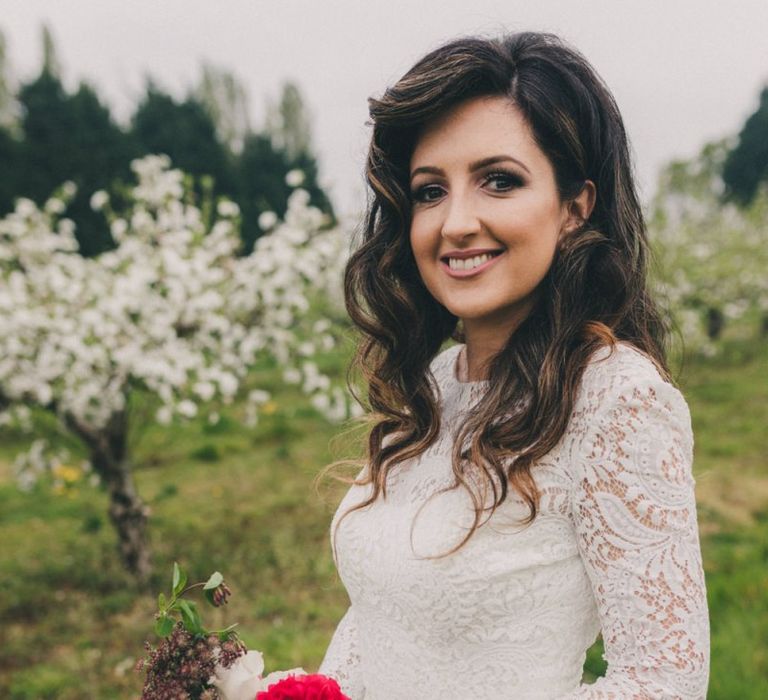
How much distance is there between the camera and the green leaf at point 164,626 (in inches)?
50.8

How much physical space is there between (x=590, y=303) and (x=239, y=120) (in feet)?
99.4

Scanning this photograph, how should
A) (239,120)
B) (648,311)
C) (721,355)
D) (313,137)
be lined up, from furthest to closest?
(313,137)
(239,120)
(721,355)
(648,311)

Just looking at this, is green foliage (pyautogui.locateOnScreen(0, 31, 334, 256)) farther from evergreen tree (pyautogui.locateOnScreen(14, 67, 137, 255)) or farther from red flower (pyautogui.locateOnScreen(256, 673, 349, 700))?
red flower (pyautogui.locateOnScreen(256, 673, 349, 700))

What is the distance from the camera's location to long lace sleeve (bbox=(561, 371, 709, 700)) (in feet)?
4.39

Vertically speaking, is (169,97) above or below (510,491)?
above

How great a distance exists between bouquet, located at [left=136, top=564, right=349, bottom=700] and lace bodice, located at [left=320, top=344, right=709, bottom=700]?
33cm

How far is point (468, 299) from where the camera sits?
1.73 meters

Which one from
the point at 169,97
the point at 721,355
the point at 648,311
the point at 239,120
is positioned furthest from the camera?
the point at 239,120

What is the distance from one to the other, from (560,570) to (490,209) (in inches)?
32.2

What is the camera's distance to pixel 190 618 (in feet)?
4.18

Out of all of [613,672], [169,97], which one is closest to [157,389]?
[613,672]

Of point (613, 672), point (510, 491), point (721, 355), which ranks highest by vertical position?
point (721, 355)

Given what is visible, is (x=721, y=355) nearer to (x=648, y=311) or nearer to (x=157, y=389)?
(x=157, y=389)

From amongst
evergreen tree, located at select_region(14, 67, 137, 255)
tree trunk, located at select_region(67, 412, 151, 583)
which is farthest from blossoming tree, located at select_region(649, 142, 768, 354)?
evergreen tree, located at select_region(14, 67, 137, 255)
